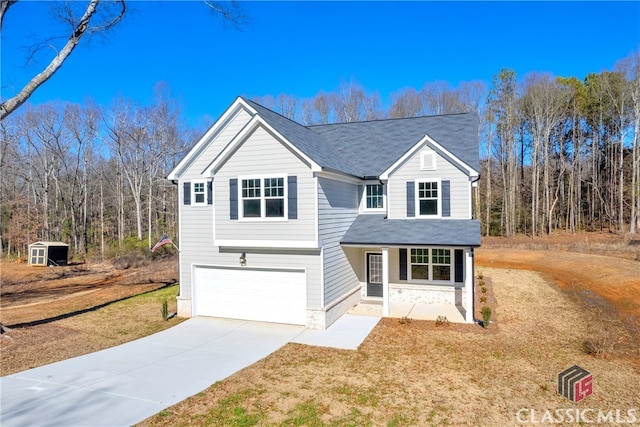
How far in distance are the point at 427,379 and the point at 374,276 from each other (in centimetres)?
735

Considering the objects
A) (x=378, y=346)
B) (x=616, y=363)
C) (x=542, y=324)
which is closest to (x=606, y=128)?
(x=542, y=324)

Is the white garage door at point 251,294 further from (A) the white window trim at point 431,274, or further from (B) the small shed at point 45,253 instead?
(B) the small shed at point 45,253

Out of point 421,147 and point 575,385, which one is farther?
point 421,147

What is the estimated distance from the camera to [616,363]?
9062mm

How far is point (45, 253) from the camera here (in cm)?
2761

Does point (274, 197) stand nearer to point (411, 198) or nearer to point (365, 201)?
point (365, 201)

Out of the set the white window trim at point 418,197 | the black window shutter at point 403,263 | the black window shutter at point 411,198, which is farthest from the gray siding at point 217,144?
the black window shutter at point 403,263

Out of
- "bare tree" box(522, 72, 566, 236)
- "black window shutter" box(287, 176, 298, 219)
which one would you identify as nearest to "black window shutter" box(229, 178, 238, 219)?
"black window shutter" box(287, 176, 298, 219)

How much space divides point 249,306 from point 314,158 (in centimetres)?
561

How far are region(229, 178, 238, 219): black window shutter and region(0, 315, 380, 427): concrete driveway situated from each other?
3.77m

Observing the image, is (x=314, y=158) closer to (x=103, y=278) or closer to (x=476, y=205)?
(x=103, y=278)

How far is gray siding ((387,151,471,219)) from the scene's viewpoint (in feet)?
45.9

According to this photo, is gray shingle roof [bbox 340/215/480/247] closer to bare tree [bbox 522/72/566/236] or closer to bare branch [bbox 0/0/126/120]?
bare branch [bbox 0/0/126/120]

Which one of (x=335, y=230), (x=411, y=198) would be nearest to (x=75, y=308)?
(x=335, y=230)
